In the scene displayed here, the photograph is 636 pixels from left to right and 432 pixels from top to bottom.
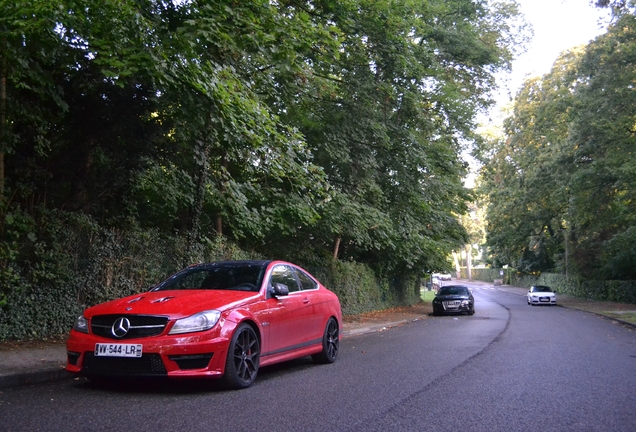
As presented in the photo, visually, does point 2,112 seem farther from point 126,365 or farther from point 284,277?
point 126,365

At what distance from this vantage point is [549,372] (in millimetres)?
8875

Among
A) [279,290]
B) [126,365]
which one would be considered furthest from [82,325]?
[279,290]

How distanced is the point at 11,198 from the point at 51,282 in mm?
1603

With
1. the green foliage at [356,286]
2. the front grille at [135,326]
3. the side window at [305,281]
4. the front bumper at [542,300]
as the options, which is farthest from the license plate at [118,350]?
the front bumper at [542,300]

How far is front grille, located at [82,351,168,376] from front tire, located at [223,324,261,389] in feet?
2.42

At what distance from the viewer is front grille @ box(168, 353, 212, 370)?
652 centimetres

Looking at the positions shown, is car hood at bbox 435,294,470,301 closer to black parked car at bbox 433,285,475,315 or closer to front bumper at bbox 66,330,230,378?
black parked car at bbox 433,285,475,315

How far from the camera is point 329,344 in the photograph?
31.8 ft

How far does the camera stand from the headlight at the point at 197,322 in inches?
260

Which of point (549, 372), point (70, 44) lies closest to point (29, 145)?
point (70, 44)

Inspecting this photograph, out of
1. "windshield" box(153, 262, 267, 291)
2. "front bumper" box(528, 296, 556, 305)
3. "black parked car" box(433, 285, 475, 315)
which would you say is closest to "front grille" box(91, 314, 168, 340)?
"windshield" box(153, 262, 267, 291)

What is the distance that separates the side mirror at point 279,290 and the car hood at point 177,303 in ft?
1.10

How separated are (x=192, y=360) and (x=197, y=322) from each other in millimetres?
403

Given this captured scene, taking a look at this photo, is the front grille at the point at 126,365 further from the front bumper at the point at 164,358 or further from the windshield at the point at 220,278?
the windshield at the point at 220,278
